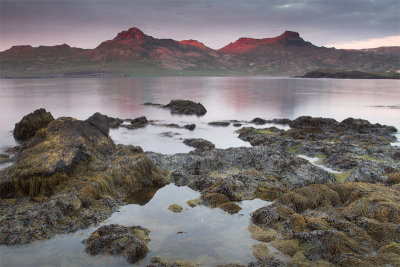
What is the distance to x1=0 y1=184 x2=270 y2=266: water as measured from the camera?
17.2 ft

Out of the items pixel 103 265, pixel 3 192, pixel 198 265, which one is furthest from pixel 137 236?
pixel 3 192

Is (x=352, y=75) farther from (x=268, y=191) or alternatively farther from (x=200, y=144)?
(x=268, y=191)

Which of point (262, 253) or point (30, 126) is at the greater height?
point (30, 126)

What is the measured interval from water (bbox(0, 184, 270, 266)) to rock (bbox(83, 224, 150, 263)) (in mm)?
111

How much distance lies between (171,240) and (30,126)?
1453 cm

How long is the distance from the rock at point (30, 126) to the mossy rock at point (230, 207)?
45.4 ft

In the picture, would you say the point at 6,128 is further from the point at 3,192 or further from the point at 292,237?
the point at 292,237

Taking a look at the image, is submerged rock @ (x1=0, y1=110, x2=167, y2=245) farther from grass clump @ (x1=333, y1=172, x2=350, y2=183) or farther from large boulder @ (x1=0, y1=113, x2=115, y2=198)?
grass clump @ (x1=333, y1=172, x2=350, y2=183)

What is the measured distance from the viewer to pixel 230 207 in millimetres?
7238

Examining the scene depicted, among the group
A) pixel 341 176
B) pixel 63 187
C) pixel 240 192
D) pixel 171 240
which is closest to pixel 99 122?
pixel 63 187

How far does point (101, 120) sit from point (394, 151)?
13055 millimetres

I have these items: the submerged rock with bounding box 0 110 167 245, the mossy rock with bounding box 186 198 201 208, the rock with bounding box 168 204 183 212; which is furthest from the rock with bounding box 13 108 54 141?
the mossy rock with bounding box 186 198 201 208

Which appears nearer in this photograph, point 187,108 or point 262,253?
point 262,253

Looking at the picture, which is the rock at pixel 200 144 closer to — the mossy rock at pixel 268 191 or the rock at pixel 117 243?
the mossy rock at pixel 268 191
